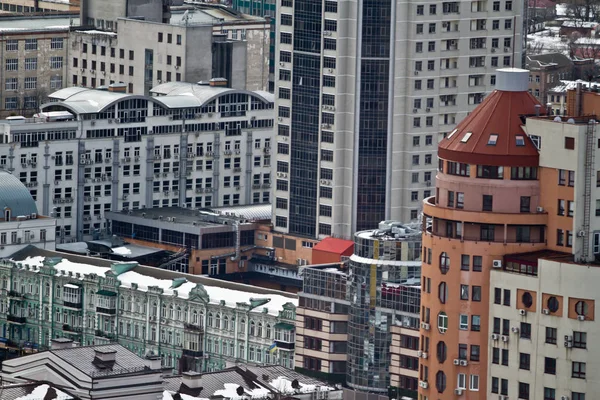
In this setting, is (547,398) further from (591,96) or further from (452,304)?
(591,96)

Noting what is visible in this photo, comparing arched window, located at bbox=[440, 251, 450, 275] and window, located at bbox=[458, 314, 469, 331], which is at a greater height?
arched window, located at bbox=[440, 251, 450, 275]

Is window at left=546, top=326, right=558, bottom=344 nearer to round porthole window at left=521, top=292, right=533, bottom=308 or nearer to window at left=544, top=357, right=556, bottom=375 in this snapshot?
window at left=544, top=357, right=556, bottom=375

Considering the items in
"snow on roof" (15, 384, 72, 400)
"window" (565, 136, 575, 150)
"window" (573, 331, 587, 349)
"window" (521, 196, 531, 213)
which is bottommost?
"snow on roof" (15, 384, 72, 400)

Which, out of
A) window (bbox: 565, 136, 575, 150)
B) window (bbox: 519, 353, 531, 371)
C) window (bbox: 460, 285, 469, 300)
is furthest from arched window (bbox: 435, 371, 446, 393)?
window (bbox: 565, 136, 575, 150)

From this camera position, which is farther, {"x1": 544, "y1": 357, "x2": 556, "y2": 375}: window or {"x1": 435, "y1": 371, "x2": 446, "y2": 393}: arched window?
{"x1": 435, "y1": 371, "x2": 446, "y2": 393}: arched window

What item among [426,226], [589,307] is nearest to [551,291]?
[589,307]

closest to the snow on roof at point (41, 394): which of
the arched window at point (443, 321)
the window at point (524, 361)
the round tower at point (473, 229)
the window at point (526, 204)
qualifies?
the round tower at point (473, 229)
